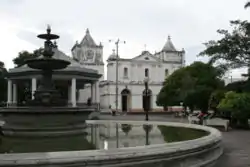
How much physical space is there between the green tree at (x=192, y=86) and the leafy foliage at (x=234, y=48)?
32.7 feet

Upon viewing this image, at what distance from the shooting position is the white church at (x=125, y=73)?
7931 centimetres

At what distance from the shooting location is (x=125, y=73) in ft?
268

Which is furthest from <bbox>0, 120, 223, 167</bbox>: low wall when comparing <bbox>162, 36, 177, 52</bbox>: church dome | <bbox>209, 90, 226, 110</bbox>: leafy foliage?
<bbox>162, 36, 177, 52</bbox>: church dome

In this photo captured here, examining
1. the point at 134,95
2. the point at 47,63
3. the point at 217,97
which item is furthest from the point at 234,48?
the point at 134,95

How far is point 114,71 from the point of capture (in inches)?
3169

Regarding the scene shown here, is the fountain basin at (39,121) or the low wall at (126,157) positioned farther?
the fountain basin at (39,121)

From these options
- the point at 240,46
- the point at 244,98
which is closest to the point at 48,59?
the point at 244,98

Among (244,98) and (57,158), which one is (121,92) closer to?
(244,98)

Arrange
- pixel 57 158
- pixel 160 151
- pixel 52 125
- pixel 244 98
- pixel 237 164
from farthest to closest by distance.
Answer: pixel 244 98 < pixel 52 125 < pixel 237 164 < pixel 160 151 < pixel 57 158

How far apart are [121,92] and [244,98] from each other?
183ft

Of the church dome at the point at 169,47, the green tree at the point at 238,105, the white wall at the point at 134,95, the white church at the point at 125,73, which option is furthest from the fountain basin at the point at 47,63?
the church dome at the point at 169,47

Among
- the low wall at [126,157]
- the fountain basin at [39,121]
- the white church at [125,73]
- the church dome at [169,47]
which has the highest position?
the church dome at [169,47]

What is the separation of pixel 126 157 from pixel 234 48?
22.8 m

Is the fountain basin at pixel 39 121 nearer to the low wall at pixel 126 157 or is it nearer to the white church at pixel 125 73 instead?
the low wall at pixel 126 157
